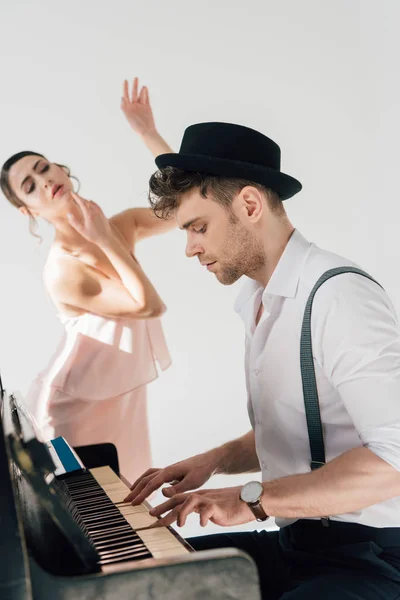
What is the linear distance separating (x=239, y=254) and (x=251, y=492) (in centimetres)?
66

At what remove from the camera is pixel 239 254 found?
181cm

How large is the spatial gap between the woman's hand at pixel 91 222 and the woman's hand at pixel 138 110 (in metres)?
0.48

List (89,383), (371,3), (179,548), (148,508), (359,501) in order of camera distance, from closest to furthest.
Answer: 1. (179,548)
2. (359,501)
3. (148,508)
4. (89,383)
5. (371,3)

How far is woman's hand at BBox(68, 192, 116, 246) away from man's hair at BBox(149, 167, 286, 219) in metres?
1.53

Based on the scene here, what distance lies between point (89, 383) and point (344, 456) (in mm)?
2069

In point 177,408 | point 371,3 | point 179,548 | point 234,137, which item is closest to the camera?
point 179,548

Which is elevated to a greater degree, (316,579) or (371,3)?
(371,3)

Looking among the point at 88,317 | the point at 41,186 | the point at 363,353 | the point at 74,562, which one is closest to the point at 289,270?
the point at 363,353

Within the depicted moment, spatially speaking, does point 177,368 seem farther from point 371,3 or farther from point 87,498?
point 371,3

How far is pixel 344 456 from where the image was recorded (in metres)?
1.42

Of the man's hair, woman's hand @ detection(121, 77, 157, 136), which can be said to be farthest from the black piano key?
woman's hand @ detection(121, 77, 157, 136)

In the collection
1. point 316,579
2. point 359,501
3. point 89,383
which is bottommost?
point 316,579

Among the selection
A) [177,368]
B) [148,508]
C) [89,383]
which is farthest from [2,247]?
[148,508]

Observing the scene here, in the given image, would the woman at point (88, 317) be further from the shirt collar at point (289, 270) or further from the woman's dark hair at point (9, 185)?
the shirt collar at point (289, 270)
